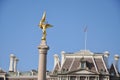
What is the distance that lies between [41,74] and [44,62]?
1.70 meters

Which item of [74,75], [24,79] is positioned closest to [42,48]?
[74,75]

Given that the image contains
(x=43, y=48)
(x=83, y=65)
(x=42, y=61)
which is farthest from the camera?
(x=83, y=65)

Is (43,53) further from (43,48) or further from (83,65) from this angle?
(83,65)

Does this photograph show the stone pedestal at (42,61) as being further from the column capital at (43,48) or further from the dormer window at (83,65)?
the dormer window at (83,65)

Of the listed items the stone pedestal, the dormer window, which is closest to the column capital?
the stone pedestal

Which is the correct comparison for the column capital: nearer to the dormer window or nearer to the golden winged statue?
the golden winged statue

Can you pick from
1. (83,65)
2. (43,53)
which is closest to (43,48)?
(43,53)

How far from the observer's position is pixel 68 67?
90312mm

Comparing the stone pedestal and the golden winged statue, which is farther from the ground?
the golden winged statue

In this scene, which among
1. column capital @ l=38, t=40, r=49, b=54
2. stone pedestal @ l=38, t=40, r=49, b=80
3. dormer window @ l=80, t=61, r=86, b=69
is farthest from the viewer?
dormer window @ l=80, t=61, r=86, b=69

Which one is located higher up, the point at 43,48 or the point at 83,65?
the point at 43,48

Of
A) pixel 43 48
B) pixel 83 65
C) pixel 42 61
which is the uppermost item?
pixel 43 48

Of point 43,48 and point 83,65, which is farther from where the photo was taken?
point 83,65

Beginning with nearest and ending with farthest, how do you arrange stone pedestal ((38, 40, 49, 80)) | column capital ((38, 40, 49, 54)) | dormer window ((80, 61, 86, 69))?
stone pedestal ((38, 40, 49, 80)), column capital ((38, 40, 49, 54)), dormer window ((80, 61, 86, 69))
